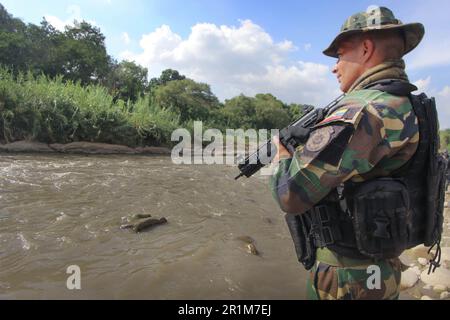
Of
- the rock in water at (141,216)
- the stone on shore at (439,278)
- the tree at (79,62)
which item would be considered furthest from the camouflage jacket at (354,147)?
the tree at (79,62)

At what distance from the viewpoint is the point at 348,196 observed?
4.70 ft

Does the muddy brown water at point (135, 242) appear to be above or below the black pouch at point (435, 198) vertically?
below

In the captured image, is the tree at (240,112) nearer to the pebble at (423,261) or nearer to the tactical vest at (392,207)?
the pebble at (423,261)

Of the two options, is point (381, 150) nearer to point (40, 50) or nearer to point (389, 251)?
point (389, 251)

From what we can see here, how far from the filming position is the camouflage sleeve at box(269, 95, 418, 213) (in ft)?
4.20

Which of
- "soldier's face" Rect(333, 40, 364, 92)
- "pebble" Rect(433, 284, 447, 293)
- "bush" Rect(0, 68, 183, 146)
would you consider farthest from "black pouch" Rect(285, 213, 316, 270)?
"bush" Rect(0, 68, 183, 146)

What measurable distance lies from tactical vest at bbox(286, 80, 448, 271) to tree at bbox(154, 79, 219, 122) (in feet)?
86.3

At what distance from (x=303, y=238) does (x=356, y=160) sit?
583mm

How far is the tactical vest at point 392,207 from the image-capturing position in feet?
4.40

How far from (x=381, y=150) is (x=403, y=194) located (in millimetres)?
209

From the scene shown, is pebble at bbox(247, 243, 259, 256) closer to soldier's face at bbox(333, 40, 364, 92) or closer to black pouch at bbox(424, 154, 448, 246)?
black pouch at bbox(424, 154, 448, 246)

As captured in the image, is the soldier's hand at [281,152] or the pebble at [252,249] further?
the pebble at [252,249]

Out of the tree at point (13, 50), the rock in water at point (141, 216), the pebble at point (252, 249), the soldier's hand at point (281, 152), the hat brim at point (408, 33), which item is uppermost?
the tree at point (13, 50)

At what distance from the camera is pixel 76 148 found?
10.6 m
